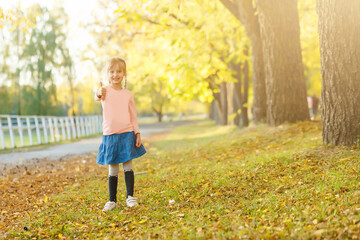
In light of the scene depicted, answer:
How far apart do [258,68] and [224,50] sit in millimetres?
4580

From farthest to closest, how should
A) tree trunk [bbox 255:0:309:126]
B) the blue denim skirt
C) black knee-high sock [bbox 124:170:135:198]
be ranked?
tree trunk [bbox 255:0:309:126] → black knee-high sock [bbox 124:170:135:198] → the blue denim skirt

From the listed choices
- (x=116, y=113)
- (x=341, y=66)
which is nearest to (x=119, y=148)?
(x=116, y=113)

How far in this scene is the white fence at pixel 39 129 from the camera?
13875 millimetres

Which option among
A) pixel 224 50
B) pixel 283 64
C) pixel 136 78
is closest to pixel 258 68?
pixel 283 64

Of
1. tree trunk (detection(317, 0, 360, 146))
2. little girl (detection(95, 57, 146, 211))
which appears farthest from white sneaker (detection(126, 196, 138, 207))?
tree trunk (detection(317, 0, 360, 146))

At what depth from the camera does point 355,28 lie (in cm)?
564

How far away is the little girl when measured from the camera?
15.2 ft

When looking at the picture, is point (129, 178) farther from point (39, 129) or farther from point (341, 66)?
point (39, 129)

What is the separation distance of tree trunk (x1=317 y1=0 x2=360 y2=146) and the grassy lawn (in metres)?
0.39

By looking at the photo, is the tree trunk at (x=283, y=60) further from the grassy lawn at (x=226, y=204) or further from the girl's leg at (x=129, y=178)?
the girl's leg at (x=129, y=178)

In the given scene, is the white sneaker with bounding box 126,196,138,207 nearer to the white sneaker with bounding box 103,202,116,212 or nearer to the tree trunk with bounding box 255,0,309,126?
the white sneaker with bounding box 103,202,116,212

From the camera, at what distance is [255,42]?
1103 centimetres

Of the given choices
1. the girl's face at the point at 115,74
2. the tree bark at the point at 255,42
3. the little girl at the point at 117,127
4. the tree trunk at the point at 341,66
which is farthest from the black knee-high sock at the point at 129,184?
the tree bark at the point at 255,42

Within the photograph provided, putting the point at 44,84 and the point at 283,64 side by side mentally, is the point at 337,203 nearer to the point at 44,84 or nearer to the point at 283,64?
the point at 283,64
